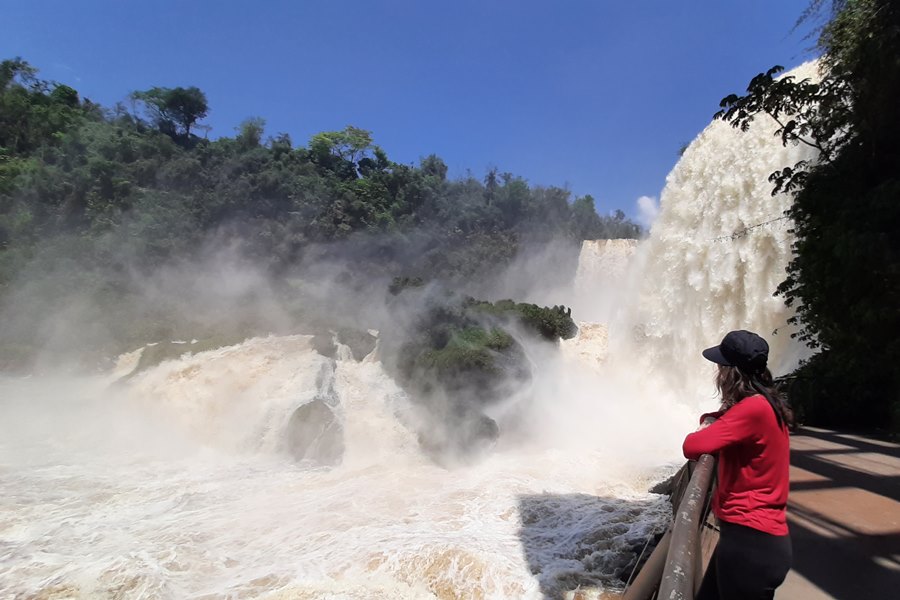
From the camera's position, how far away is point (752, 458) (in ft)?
6.18

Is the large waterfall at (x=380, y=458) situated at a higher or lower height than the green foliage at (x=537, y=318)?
lower

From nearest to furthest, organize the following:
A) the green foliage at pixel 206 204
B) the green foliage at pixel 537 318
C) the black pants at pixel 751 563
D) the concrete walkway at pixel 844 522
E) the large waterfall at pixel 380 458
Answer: the black pants at pixel 751 563 → the concrete walkway at pixel 844 522 → the large waterfall at pixel 380 458 → the green foliage at pixel 537 318 → the green foliage at pixel 206 204

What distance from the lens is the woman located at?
6.03 feet

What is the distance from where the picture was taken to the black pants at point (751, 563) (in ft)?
5.99

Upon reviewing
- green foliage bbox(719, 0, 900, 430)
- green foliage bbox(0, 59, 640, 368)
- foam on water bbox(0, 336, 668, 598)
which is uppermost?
green foliage bbox(0, 59, 640, 368)

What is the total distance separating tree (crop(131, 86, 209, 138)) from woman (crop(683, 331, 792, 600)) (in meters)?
43.5

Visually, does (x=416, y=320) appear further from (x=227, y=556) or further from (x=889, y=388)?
(x=889, y=388)

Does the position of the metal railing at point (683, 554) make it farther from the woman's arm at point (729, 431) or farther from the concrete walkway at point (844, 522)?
the concrete walkway at point (844, 522)

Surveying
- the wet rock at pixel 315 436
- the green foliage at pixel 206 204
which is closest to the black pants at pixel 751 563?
the wet rock at pixel 315 436

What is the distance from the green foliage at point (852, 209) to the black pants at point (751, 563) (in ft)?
15.6

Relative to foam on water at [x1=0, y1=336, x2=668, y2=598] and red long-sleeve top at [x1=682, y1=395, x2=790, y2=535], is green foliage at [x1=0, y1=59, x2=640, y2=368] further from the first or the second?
red long-sleeve top at [x1=682, y1=395, x2=790, y2=535]

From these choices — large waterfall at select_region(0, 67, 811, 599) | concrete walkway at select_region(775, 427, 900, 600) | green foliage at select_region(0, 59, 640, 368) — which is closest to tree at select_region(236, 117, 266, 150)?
green foliage at select_region(0, 59, 640, 368)

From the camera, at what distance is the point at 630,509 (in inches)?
269

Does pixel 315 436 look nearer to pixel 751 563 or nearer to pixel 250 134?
pixel 751 563
